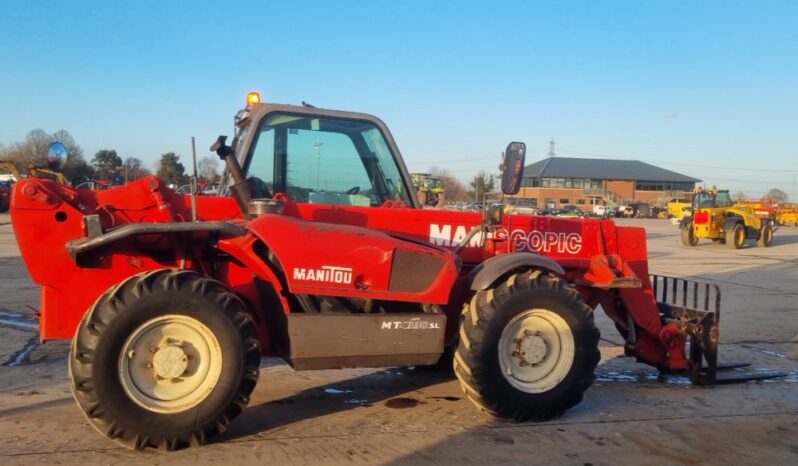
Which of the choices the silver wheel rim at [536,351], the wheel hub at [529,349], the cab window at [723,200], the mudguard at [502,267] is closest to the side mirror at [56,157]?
the mudguard at [502,267]

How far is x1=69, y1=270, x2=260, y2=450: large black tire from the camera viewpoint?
4039 mm

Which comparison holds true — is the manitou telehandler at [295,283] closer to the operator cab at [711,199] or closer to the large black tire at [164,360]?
the large black tire at [164,360]

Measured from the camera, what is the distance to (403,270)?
470 cm

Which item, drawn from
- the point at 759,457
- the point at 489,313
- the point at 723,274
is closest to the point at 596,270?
the point at 489,313

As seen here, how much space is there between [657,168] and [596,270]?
10076 cm

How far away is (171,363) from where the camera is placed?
4258 millimetres

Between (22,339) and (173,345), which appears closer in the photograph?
(173,345)

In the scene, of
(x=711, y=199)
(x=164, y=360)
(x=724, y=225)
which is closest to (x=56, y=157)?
(x=164, y=360)

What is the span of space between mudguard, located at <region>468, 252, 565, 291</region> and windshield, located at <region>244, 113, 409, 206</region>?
3.46 feet

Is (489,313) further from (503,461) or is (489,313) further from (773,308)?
(773,308)

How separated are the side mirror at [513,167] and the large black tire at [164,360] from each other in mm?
1948

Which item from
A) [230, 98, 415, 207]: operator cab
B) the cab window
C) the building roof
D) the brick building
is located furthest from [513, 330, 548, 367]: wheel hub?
the building roof

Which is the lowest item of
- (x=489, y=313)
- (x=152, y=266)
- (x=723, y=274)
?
(x=723, y=274)

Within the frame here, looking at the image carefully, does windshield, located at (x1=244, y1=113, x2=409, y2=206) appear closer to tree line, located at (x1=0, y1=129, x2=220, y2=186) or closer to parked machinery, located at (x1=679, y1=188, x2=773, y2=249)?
tree line, located at (x1=0, y1=129, x2=220, y2=186)
